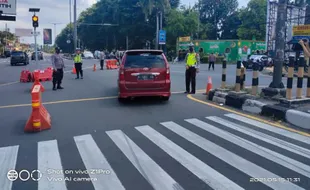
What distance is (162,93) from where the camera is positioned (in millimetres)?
10297

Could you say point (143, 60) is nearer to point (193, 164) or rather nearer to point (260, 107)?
point (260, 107)

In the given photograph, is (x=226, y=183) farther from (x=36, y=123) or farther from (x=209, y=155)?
(x=36, y=123)

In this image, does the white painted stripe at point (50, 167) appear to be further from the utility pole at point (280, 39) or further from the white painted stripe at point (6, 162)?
the utility pole at point (280, 39)

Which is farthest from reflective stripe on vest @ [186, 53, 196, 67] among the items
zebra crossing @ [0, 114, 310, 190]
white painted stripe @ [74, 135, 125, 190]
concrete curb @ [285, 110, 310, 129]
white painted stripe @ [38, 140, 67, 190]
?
white painted stripe @ [38, 140, 67, 190]

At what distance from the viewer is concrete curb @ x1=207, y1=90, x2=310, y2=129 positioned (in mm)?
7487

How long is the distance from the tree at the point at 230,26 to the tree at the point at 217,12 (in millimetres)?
1577

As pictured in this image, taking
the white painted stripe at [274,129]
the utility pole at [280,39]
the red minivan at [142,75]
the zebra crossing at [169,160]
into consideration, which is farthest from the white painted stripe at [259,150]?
the utility pole at [280,39]

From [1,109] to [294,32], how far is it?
24.5m

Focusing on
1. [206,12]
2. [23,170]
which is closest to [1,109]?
[23,170]

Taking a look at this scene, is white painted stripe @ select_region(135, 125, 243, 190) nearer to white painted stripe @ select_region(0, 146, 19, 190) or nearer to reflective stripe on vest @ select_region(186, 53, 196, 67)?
white painted stripe @ select_region(0, 146, 19, 190)

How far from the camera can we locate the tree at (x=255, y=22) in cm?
6819

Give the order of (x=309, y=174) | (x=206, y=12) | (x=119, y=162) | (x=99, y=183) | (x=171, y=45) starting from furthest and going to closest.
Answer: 1. (x=206, y=12)
2. (x=171, y=45)
3. (x=119, y=162)
4. (x=309, y=174)
5. (x=99, y=183)

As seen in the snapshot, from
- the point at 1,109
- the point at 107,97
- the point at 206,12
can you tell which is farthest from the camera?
the point at 206,12

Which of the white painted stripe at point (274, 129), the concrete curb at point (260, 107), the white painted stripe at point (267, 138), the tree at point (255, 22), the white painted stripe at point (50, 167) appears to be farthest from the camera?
the tree at point (255, 22)
